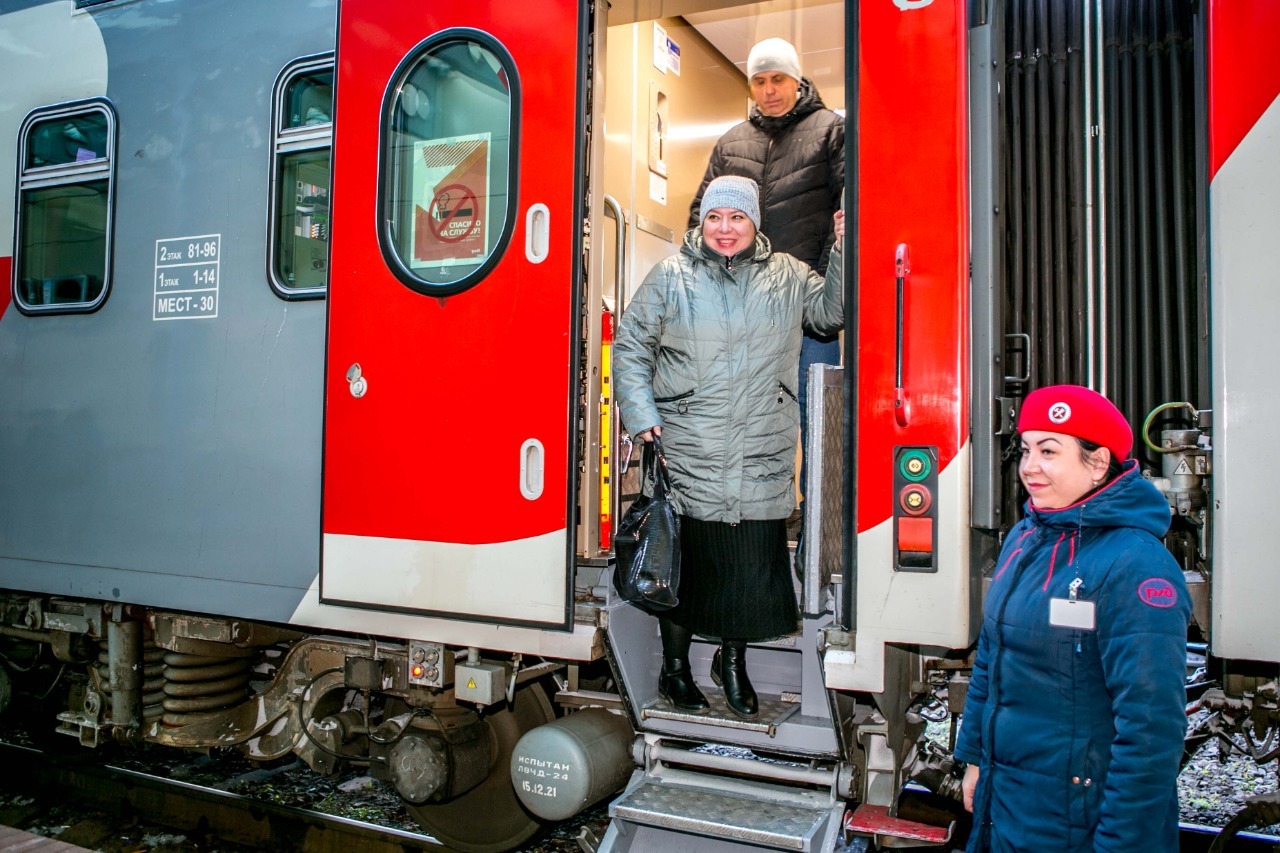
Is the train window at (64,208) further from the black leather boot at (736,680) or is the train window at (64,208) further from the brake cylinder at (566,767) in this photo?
the black leather boot at (736,680)

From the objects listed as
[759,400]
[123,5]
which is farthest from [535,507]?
[123,5]

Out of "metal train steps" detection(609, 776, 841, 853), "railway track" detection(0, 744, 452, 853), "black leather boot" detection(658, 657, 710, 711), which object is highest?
"black leather boot" detection(658, 657, 710, 711)

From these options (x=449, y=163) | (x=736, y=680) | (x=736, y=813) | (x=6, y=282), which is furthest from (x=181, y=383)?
(x=736, y=813)

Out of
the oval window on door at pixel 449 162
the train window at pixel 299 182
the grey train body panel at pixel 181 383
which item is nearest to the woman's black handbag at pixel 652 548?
the oval window on door at pixel 449 162

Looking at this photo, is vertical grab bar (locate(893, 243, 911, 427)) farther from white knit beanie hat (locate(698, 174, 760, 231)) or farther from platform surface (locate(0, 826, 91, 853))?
platform surface (locate(0, 826, 91, 853))

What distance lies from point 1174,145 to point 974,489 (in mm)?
1262

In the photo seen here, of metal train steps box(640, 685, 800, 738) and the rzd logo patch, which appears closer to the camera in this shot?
the rzd logo patch

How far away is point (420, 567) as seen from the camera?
369 centimetres

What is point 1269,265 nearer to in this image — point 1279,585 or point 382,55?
point 1279,585

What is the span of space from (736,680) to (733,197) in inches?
63.9

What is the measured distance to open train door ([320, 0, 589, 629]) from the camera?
11.3 feet

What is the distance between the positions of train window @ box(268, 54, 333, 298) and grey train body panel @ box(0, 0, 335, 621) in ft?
0.20

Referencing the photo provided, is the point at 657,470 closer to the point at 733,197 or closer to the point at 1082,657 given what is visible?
the point at 733,197

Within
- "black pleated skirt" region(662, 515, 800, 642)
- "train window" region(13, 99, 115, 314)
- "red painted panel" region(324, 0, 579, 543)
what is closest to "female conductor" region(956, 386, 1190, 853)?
"black pleated skirt" region(662, 515, 800, 642)
